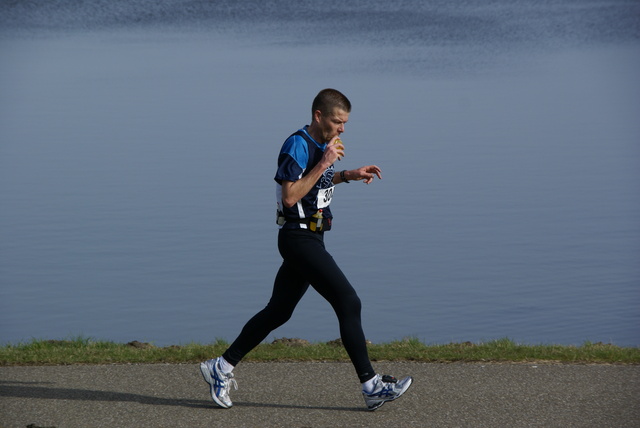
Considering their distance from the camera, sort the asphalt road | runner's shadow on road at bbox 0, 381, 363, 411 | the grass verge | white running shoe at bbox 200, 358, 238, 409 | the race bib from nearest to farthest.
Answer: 1. the asphalt road
2. the race bib
3. white running shoe at bbox 200, 358, 238, 409
4. runner's shadow on road at bbox 0, 381, 363, 411
5. the grass verge

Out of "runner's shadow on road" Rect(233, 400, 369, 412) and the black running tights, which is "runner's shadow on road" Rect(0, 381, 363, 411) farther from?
the black running tights

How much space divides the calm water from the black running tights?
3.38 m

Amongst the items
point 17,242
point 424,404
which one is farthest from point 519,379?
point 17,242

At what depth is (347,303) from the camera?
6.15 meters

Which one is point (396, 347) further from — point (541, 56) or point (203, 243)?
point (541, 56)

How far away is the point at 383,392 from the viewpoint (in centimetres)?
614

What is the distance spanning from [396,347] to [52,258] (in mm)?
7559

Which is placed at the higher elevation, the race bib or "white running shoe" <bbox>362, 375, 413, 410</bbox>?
the race bib

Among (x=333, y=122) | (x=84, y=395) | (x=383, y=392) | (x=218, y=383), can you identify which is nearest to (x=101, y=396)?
(x=84, y=395)

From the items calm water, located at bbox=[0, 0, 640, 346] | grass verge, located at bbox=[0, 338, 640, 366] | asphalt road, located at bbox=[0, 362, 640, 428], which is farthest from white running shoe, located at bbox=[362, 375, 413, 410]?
calm water, located at bbox=[0, 0, 640, 346]

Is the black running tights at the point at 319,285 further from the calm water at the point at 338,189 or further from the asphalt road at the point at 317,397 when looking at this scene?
the calm water at the point at 338,189

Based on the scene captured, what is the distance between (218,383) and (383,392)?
36.8 inches

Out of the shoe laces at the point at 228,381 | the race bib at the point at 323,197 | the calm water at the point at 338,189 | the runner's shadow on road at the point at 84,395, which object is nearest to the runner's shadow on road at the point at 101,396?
the runner's shadow on road at the point at 84,395

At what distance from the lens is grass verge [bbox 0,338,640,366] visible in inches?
294
